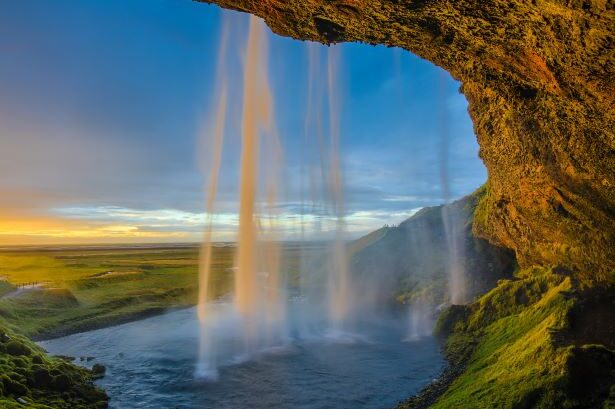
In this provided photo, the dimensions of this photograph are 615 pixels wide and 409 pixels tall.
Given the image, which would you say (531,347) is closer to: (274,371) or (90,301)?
(274,371)

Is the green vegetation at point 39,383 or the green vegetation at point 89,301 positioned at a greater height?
the green vegetation at point 39,383

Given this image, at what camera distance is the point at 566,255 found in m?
28.3

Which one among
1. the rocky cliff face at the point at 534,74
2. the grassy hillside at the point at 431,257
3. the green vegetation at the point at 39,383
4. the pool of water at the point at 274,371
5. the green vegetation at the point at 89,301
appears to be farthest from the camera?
the grassy hillside at the point at 431,257

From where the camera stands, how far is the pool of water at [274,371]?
985 inches

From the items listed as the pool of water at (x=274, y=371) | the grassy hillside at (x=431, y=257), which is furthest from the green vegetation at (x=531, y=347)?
the grassy hillside at (x=431, y=257)

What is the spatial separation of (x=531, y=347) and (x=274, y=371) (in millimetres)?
17628

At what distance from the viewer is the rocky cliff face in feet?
37.3

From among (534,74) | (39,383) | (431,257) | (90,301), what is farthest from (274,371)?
(431,257)

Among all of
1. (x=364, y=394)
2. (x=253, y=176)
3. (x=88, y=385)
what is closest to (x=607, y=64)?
(x=364, y=394)

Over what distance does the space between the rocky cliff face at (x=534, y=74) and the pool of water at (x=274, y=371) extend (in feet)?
48.1

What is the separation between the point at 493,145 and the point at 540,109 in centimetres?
1013

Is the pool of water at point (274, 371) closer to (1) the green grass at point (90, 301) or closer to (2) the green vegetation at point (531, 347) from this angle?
(2) the green vegetation at point (531, 347)

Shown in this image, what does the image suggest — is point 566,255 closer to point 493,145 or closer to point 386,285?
point 493,145

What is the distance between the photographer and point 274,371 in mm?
29688
